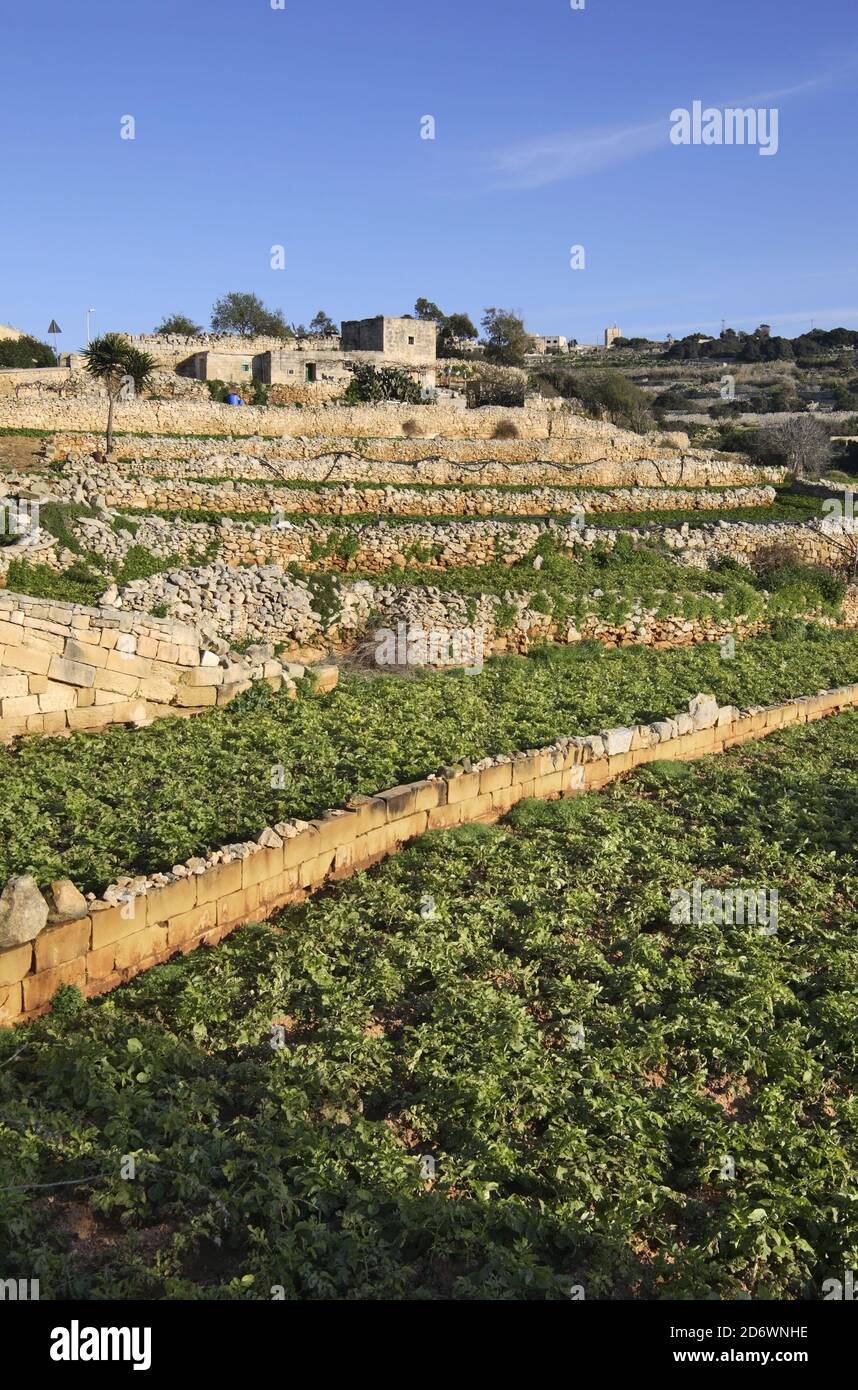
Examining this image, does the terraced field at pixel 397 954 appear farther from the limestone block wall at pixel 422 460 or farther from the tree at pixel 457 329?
the tree at pixel 457 329

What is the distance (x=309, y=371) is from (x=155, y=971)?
36820 millimetres

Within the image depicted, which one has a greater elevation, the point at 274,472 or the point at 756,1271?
the point at 274,472

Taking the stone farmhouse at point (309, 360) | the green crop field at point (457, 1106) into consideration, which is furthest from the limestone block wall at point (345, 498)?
the stone farmhouse at point (309, 360)

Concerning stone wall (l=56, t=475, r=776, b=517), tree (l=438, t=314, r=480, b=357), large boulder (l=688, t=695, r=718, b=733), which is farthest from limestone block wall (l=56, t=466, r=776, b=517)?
tree (l=438, t=314, r=480, b=357)

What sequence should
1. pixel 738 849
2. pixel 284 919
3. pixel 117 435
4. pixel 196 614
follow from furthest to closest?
pixel 117 435 < pixel 196 614 < pixel 738 849 < pixel 284 919

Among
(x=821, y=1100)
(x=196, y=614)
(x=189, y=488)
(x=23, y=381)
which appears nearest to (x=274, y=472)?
(x=189, y=488)

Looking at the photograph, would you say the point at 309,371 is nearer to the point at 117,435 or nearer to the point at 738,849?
the point at 117,435

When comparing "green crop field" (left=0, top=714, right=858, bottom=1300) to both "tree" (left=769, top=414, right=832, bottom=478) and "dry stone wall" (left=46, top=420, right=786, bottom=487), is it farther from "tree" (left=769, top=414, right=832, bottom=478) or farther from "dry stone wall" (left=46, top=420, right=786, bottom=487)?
"tree" (left=769, top=414, right=832, bottom=478)

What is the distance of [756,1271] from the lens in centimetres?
461

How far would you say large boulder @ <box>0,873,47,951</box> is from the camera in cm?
621

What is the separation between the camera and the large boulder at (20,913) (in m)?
6.21

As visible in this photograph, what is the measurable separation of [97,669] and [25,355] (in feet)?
134

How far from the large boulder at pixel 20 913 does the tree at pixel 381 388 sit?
114ft

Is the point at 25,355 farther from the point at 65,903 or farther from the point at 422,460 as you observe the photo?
the point at 65,903
